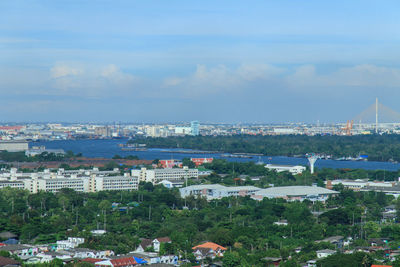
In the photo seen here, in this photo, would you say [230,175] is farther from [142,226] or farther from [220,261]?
[220,261]

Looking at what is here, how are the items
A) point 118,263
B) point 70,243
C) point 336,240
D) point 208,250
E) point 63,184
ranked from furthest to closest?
point 63,184 → point 336,240 → point 70,243 → point 208,250 → point 118,263

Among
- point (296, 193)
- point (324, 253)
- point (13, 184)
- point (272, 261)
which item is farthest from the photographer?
point (13, 184)

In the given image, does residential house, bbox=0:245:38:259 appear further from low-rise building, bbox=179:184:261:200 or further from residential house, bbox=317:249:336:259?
low-rise building, bbox=179:184:261:200

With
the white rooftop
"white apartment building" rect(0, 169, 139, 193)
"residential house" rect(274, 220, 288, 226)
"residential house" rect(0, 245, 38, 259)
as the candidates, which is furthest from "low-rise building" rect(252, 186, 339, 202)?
"residential house" rect(0, 245, 38, 259)

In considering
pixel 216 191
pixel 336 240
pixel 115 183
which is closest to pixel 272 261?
pixel 336 240

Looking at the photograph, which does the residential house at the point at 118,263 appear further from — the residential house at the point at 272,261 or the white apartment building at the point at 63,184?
the white apartment building at the point at 63,184

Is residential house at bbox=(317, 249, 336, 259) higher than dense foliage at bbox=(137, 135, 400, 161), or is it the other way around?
dense foliage at bbox=(137, 135, 400, 161)

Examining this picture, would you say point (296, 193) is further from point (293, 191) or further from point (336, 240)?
point (336, 240)

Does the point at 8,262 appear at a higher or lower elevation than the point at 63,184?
lower

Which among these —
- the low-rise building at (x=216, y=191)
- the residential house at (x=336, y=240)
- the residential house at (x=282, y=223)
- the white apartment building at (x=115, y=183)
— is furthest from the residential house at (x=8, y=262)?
the white apartment building at (x=115, y=183)
